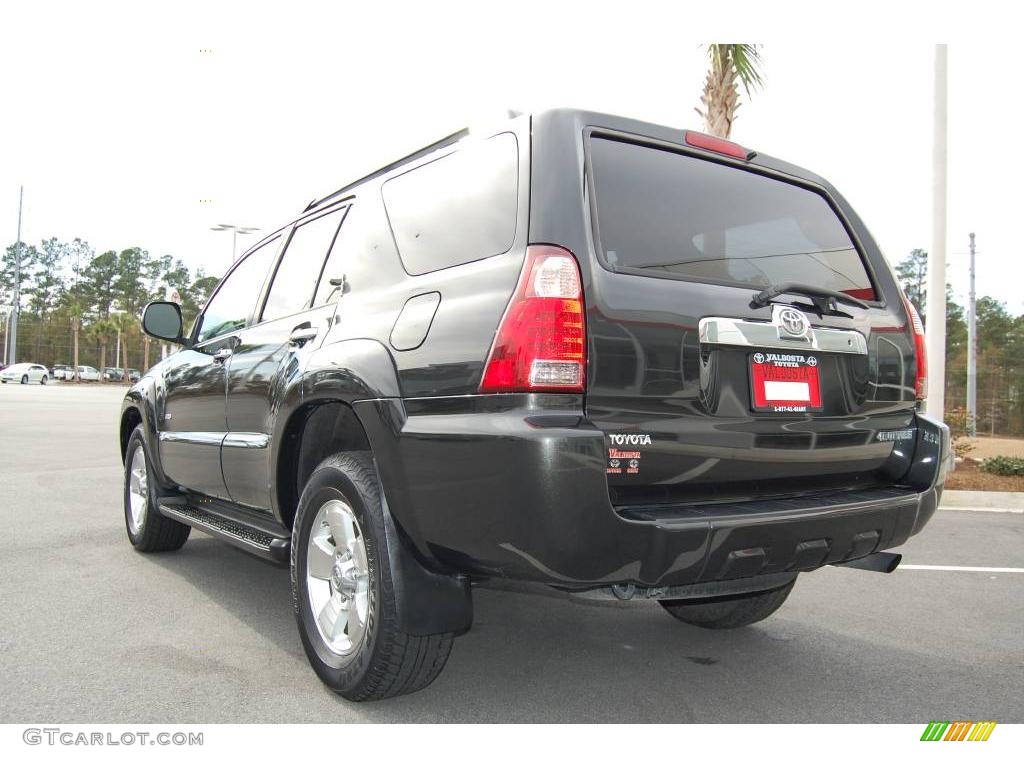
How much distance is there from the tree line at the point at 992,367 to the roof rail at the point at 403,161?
3633cm

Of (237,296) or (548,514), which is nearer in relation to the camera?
(548,514)

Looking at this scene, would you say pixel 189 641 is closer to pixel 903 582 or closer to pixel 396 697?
pixel 396 697

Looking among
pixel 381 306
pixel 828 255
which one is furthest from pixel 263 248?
pixel 828 255

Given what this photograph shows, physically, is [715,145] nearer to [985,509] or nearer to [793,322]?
[793,322]

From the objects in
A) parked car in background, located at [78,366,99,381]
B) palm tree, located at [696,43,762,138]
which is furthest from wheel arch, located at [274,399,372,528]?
parked car in background, located at [78,366,99,381]

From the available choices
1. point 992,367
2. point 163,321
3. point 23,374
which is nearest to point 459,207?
point 163,321

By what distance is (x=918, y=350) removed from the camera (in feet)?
11.0

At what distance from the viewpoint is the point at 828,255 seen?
3346 millimetres

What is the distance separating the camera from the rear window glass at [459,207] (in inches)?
105

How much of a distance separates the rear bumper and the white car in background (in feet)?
193

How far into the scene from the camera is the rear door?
253cm

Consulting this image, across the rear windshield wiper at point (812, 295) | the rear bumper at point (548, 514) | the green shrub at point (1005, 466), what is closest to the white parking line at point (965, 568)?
the rear windshield wiper at point (812, 295)

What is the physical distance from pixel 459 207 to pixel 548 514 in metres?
1.12

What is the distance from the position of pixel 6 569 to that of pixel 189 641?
1977 mm
